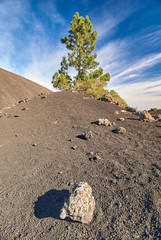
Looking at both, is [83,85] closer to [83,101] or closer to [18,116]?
[83,101]

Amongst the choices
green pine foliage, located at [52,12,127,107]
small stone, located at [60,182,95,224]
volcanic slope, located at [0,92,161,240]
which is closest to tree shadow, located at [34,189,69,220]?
volcanic slope, located at [0,92,161,240]

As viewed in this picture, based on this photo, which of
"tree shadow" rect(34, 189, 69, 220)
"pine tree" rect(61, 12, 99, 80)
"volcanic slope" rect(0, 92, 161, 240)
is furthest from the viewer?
"pine tree" rect(61, 12, 99, 80)

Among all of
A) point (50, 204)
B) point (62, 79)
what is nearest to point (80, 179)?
point (50, 204)

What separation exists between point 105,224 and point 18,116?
646 cm

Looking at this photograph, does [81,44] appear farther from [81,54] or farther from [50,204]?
[50,204]

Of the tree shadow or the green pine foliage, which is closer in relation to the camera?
the tree shadow

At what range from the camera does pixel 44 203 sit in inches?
75.2

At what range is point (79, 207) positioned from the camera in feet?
5.31

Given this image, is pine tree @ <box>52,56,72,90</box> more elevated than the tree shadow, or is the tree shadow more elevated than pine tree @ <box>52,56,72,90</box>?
pine tree @ <box>52,56,72,90</box>

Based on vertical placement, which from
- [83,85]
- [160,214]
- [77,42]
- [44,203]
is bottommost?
[44,203]

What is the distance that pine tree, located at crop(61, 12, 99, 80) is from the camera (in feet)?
55.9

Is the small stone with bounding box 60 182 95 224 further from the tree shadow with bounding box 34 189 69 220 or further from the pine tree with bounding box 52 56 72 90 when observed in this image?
the pine tree with bounding box 52 56 72 90

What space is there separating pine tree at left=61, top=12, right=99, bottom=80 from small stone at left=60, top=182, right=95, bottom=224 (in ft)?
56.2

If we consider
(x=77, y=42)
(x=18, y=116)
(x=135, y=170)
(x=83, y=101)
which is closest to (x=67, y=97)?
(x=83, y=101)
